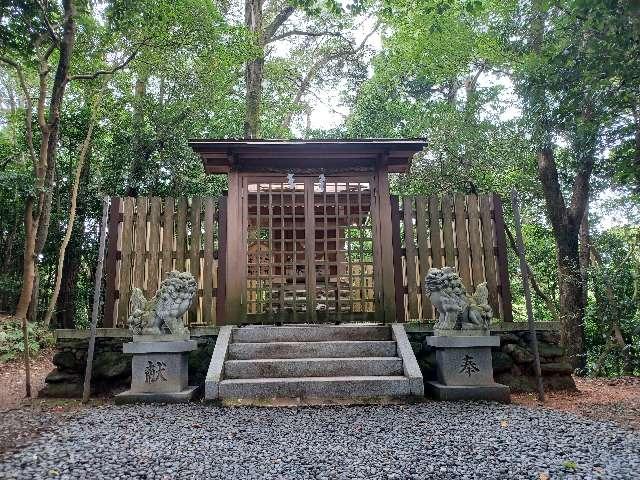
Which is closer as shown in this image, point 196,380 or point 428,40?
point 196,380

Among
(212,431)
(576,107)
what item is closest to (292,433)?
(212,431)

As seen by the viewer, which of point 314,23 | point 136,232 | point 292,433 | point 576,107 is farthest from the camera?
point 314,23

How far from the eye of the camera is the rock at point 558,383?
5785 mm

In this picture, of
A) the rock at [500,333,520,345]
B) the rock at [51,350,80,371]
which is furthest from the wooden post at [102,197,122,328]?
the rock at [500,333,520,345]

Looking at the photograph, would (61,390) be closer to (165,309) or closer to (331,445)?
(165,309)

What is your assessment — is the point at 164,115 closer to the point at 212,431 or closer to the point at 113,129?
the point at 113,129

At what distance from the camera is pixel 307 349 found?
5594 millimetres

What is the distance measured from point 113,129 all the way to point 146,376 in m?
8.32

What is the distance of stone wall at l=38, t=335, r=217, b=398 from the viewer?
559 cm

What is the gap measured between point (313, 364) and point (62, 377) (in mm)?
3293

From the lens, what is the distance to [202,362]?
5.80 meters

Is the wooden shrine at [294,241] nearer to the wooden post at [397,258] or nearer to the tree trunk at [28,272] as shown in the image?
the wooden post at [397,258]

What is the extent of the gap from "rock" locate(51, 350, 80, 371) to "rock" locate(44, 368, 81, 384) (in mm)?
71

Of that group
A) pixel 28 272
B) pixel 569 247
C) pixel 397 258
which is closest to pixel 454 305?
pixel 397 258
